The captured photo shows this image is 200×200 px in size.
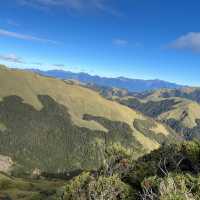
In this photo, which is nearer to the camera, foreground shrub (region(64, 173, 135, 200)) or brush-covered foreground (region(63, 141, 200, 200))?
brush-covered foreground (region(63, 141, 200, 200))

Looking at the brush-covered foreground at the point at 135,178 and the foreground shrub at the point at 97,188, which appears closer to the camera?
the brush-covered foreground at the point at 135,178

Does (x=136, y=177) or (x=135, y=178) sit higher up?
Answer: (x=136, y=177)

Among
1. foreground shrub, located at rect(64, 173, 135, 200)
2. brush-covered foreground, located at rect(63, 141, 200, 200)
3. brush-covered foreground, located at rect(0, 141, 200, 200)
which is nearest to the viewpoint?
brush-covered foreground, located at rect(0, 141, 200, 200)

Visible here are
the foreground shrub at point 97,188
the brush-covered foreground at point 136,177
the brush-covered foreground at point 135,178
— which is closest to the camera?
the brush-covered foreground at point 135,178

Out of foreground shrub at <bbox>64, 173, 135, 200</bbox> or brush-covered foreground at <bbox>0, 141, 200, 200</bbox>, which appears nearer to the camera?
brush-covered foreground at <bbox>0, 141, 200, 200</bbox>

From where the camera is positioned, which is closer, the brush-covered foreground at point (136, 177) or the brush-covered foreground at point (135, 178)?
the brush-covered foreground at point (135, 178)

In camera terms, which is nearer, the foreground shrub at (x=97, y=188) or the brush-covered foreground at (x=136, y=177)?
the brush-covered foreground at (x=136, y=177)

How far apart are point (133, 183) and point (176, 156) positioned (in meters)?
26.5

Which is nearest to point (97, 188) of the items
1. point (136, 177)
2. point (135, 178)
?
point (135, 178)

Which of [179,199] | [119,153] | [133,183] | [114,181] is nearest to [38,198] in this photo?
[119,153]

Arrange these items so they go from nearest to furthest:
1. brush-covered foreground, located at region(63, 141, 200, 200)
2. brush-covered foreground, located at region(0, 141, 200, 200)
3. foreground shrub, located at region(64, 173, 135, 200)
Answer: brush-covered foreground, located at region(0, 141, 200, 200), brush-covered foreground, located at region(63, 141, 200, 200), foreground shrub, located at region(64, 173, 135, 200)

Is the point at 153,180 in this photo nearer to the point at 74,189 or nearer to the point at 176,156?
the point at 74,189

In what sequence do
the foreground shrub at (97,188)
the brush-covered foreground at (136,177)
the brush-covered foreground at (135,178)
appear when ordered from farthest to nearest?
the foreground shrub at (97,188), the brush-covered foreground at (136,177), the brush-covered foreground at (135,178)

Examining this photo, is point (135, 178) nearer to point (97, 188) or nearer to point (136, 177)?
point (136, 177)
